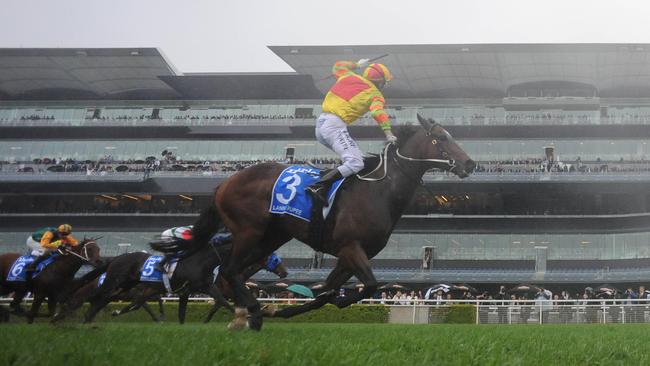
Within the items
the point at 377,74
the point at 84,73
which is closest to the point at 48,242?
the point at 377,74

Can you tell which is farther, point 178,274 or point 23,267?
point 23,267

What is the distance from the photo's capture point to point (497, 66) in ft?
174

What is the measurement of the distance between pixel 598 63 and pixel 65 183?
3988 cm

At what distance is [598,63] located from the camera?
51.7 metres

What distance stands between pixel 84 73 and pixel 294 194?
2159 inches

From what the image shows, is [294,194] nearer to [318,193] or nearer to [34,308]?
[318,193]

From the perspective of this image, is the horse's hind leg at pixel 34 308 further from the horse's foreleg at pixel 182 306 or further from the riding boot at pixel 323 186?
the riding boot at pixel 323 186

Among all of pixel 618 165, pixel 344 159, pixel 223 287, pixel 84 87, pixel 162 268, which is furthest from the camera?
pixel 84 87

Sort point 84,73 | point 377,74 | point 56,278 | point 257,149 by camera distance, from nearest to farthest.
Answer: point 377,74
point 56,278
point 257,149
point 84,73

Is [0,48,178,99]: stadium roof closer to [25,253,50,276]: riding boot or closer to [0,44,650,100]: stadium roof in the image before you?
[0,44,650,100]: stadium roof

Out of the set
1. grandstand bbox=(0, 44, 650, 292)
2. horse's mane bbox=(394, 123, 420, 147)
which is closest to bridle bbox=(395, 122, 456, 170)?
horse's mane bbox=(394, 123, 420, 147)

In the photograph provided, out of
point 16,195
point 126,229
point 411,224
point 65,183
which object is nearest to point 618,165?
point 411,224

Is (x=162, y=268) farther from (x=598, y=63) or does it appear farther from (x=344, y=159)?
(x=598, y=63)

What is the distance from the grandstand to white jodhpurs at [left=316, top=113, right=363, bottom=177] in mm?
36540
